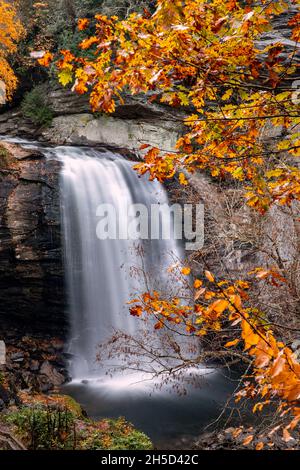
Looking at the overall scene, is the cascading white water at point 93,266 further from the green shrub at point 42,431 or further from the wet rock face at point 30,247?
the green shrub at point 42,431

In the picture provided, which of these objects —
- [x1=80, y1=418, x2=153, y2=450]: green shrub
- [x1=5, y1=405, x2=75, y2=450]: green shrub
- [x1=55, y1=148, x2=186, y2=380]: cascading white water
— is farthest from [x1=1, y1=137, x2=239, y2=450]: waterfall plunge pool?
[x1=5, y1=405, x2=75, y2=450]: green shrub

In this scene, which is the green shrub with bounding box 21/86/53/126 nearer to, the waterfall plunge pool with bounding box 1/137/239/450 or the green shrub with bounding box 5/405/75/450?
the waterfall plunge pool with bounding box 1/137/239/450

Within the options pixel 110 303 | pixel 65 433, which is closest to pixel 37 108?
pixel 110 303

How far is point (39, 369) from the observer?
29.5 ft

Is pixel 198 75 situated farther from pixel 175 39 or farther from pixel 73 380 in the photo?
pixel 73 380

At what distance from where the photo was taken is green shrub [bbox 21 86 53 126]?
A: 48.2 ft

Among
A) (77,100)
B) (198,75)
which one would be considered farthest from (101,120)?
(198,75)

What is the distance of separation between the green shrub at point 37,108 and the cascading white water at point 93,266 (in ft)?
13.3

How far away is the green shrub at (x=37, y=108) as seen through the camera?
14.7m

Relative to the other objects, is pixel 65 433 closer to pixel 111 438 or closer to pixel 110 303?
pixel 111 438

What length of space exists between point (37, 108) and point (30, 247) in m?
7.71

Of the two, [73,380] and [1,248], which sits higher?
[1,248]
